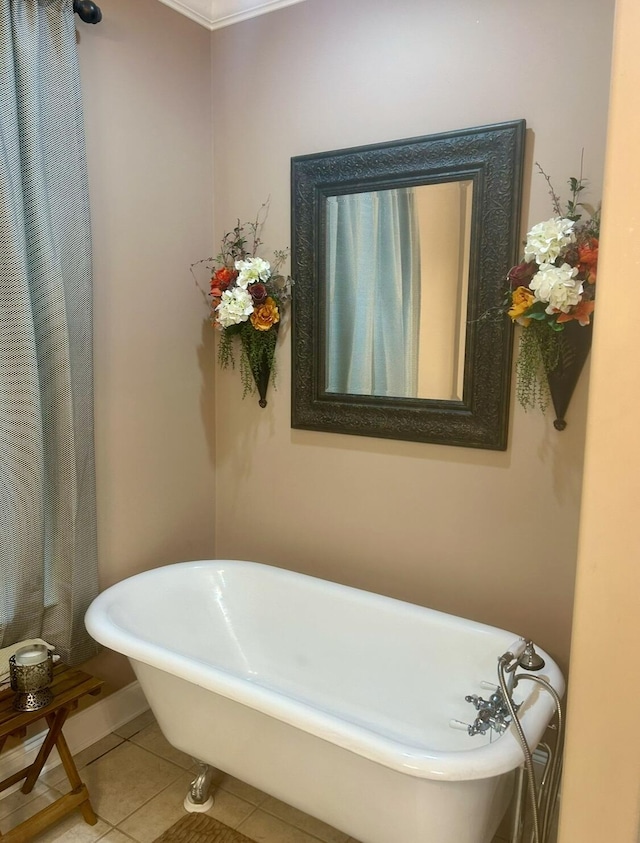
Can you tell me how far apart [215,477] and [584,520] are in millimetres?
2111

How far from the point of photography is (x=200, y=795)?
1.94 m

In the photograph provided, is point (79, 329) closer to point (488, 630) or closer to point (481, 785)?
point (488, 630)

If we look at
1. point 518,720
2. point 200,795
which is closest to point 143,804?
point 200,795

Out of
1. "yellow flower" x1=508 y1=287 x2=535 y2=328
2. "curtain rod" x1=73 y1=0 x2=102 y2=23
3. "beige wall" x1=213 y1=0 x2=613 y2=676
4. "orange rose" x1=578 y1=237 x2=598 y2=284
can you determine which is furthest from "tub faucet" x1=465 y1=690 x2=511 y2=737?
"curtain rod" x1=73 y1=0 x2=102 y2=23

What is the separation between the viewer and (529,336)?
5.91ft

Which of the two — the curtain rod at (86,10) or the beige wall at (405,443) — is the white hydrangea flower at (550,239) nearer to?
the beige wall at (405,443)

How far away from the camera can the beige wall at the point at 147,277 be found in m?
2.15

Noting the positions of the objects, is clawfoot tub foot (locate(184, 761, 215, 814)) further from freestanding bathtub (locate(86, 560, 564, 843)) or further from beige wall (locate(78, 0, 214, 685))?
beige wall (locate(78, 0, 214, 685))

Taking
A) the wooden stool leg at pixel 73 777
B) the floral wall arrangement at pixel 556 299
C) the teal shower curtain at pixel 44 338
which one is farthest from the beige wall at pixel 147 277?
the floral wall arrangement at pixel 556 299

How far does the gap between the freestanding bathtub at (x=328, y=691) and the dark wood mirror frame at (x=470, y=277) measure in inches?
24.0

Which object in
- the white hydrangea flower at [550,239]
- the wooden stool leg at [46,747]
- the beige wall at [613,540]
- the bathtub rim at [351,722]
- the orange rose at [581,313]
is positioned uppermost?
the white hydrangea flower at [550,239]

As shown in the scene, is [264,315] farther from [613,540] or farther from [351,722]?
[613,540]

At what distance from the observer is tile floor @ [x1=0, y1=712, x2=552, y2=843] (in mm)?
1843

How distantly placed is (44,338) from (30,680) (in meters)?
1.03
